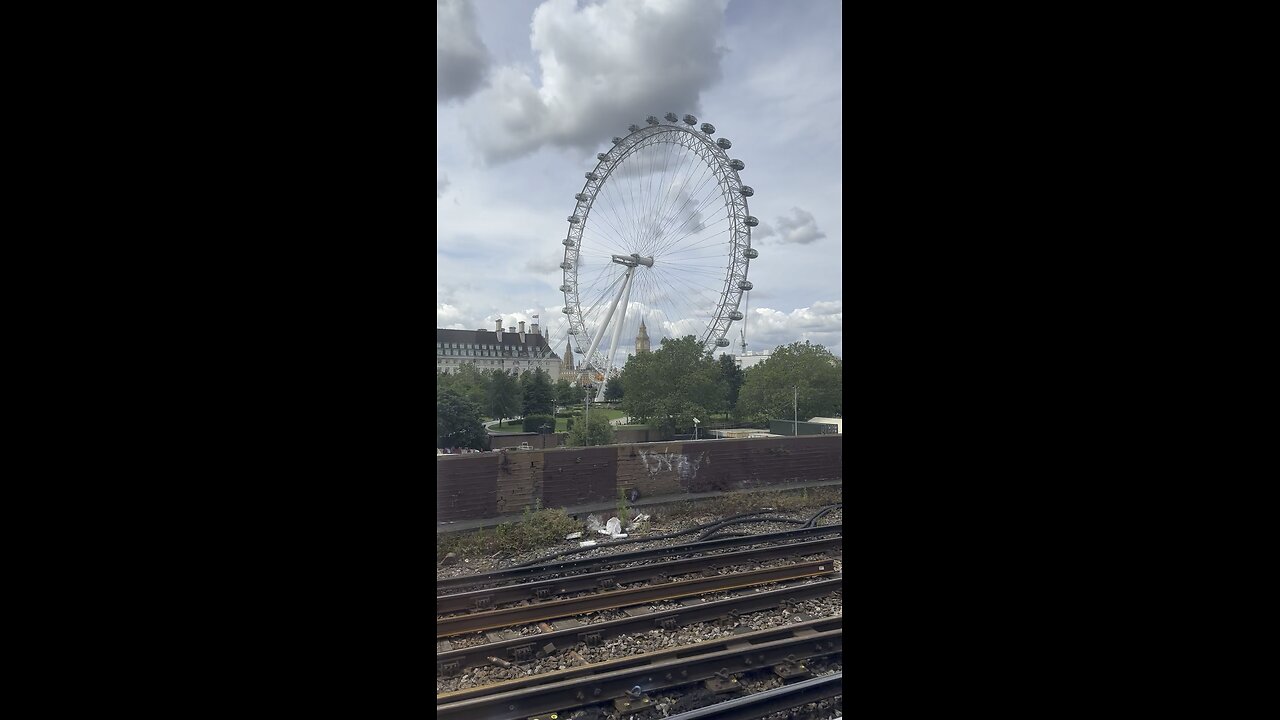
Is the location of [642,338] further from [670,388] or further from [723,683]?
[723,683]

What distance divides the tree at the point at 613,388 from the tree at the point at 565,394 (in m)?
0.99

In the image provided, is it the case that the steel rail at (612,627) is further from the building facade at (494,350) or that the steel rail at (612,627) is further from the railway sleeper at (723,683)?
the building facade at (494,350)

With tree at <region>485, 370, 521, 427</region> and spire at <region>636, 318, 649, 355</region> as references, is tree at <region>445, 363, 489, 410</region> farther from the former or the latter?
spire at <region>636, 318, 649, 355</region>

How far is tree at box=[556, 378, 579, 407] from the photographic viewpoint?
15234mm

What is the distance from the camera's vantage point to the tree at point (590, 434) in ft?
41.6

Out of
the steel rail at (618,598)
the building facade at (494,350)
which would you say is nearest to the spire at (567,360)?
the building facade at (494,350)

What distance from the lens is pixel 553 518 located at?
27.1ft

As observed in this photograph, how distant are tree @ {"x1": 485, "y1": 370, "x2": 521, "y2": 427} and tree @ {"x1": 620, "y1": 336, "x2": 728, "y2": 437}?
2.62 m

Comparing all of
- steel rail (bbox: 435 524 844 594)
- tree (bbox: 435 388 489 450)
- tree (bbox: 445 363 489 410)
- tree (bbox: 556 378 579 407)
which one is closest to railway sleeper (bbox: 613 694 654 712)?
steel rail (bbox: 435 524 844 594)

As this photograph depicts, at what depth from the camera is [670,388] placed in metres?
14.5
